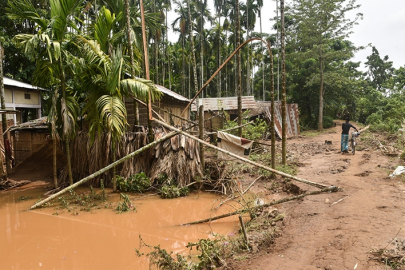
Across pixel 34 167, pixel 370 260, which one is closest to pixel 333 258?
pixel 370 260

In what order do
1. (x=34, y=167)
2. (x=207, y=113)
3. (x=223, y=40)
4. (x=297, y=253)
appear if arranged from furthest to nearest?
(x=223, y=40) < (x=207, y=113) < (x=34, y=167) < (x=297, y=253)

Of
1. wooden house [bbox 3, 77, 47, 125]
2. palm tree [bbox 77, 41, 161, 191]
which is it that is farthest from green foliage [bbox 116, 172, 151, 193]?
wooden house [bbox 3, 77, 47, 125]

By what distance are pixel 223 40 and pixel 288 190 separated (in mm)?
25576

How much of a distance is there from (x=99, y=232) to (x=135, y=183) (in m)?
2.33

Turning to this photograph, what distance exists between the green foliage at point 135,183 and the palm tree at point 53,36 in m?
1.89

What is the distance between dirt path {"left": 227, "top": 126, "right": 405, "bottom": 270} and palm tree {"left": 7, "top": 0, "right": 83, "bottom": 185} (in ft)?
19.2

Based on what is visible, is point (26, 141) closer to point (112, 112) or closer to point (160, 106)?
point (160, 106)

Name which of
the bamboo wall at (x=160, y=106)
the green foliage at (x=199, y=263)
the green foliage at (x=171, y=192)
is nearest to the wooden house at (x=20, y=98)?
the bamboo wall at (x=160, y=106)

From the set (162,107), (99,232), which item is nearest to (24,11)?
(99,232)

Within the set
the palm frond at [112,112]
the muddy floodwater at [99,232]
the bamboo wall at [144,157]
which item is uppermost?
the palm frond at [112,112]

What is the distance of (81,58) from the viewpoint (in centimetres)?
703

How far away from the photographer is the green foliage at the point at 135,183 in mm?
7477

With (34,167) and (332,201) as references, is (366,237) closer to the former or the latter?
(332,201)

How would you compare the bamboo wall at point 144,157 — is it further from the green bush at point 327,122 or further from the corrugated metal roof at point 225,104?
the green bush at point 327,122
